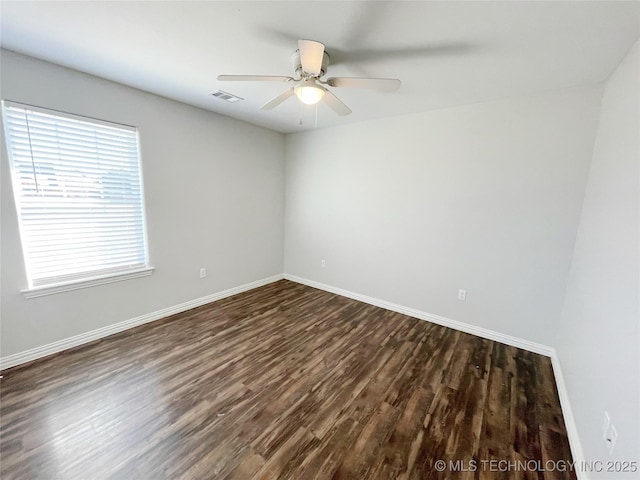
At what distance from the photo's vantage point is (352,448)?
1.49 meters

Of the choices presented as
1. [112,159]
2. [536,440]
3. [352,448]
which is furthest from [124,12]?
[536,440]

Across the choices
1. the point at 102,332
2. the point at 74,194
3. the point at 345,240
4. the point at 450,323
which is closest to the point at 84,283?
the point at 102,332

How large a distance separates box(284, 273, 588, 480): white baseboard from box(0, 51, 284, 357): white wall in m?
1.29

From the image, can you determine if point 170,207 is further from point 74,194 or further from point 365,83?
point 365,83

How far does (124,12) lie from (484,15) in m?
1.96

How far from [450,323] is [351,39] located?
2.93 metres

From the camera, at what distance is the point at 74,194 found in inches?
88.4

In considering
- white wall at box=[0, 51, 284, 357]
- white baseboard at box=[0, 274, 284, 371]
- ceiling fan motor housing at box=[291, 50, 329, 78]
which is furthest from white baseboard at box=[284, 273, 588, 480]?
ceiling fan motor housing at box=[291, 50, 329, 78]

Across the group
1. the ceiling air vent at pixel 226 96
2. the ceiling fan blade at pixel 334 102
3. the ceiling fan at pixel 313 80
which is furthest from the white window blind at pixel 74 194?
the ceiling fan blade at pixel 334 102

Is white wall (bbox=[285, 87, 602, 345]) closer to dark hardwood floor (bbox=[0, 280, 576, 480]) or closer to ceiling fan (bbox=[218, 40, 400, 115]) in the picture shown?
dark hardwood floor (bbox=[0, 280, 576, 480])

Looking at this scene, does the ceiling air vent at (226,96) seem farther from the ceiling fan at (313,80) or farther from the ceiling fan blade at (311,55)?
the ceiling fan blade at (311,55)

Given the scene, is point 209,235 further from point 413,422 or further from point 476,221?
point 476,221

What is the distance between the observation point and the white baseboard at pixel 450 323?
8.33 ft

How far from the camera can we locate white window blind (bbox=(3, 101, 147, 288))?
2006 millimetres
